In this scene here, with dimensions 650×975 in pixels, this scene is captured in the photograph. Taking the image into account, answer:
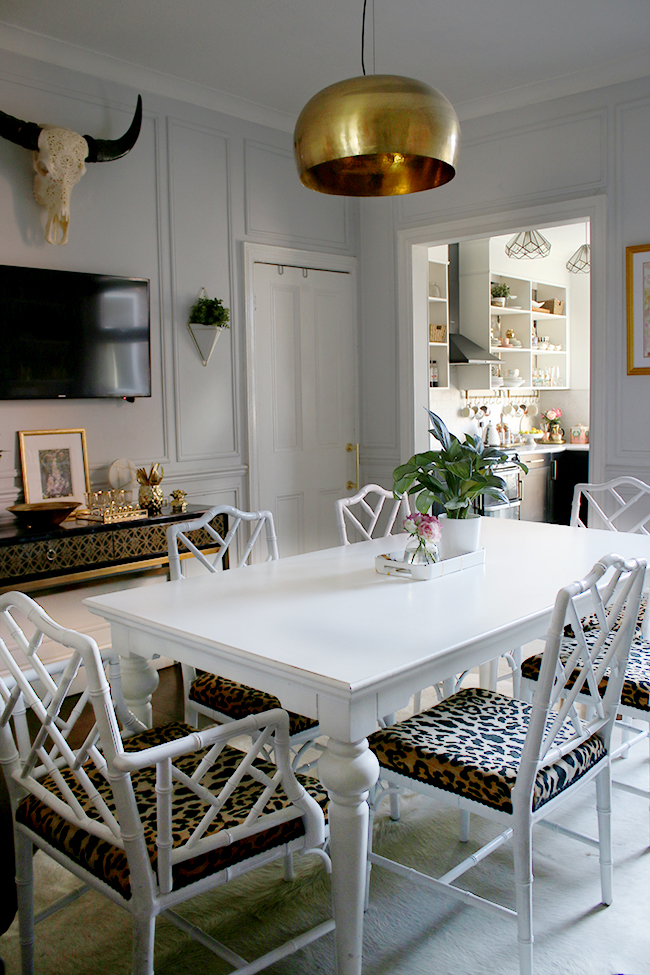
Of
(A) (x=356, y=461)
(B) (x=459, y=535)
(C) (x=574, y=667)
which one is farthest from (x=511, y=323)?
(C) (x=574, y=667)

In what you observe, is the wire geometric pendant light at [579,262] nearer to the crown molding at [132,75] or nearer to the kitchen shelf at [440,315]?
the kitchen shelf at [440,315]

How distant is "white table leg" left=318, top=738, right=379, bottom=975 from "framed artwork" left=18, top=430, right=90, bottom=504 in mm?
2493

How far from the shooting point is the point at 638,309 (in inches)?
162

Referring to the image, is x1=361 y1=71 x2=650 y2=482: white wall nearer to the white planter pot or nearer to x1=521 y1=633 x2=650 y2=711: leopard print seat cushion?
x1=521 y1=633 x2=650 y2=711: leopard print seat cushion

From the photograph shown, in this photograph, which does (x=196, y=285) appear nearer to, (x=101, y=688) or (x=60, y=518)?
(x=60, y=518)

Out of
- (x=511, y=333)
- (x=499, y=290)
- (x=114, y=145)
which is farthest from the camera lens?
(x=511, y=333)

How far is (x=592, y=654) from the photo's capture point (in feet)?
6.11

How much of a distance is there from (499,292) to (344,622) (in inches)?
227

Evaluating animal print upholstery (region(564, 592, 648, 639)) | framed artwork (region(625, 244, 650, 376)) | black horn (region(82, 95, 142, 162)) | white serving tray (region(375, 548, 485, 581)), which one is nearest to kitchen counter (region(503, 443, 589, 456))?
framed artwork (region(625, 244, 650, 376))

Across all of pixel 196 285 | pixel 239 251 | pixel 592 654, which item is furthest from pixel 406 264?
pixel 592 654

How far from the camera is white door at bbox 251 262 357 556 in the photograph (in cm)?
479

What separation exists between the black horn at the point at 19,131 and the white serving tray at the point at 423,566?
8.02 ft

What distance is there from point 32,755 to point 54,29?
328 centimetres

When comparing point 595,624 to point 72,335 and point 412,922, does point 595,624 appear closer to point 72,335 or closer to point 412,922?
point 412,922
